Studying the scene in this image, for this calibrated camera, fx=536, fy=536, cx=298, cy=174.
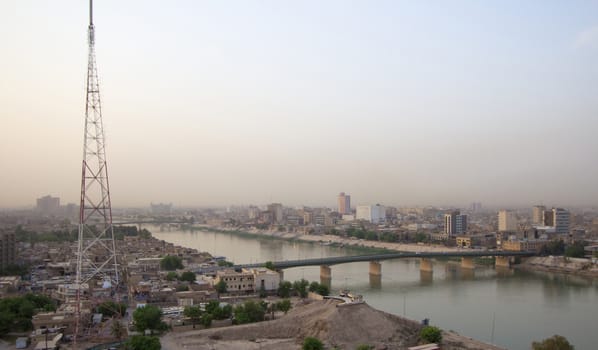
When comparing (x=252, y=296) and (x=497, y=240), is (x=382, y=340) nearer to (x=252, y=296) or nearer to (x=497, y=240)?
(x=252, y=296)

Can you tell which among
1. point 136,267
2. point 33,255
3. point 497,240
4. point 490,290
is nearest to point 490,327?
point 490,290

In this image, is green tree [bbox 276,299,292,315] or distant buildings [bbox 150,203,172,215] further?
distant buildings [bbox 150,203,172,215]

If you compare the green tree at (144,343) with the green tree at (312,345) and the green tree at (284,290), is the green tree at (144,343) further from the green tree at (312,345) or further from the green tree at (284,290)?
the green tree at (284,290)

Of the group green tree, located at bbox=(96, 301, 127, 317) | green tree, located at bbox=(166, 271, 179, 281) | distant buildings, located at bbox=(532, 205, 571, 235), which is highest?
distant buildings, located at bbox=(532, 205, 571, 235)

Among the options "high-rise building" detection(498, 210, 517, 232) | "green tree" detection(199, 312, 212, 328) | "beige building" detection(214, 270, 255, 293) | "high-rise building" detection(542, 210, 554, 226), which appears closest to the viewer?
"green tree" detection(199, 312, 212, 328)

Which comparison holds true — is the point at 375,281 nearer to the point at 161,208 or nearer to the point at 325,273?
the point at 325,273

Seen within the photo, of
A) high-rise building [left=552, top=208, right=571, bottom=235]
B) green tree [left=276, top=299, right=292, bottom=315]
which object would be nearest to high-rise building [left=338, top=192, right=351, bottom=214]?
high-rise building [left=552, top=208, right=571, bottom=235]

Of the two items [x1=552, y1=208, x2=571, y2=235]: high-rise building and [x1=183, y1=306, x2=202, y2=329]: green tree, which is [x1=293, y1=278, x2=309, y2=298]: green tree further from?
[x1=552, y1=208, x2=571, y2=235]: high-rise building

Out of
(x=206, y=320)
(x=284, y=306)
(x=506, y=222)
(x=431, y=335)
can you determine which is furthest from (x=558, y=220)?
(x=206, y=320)
